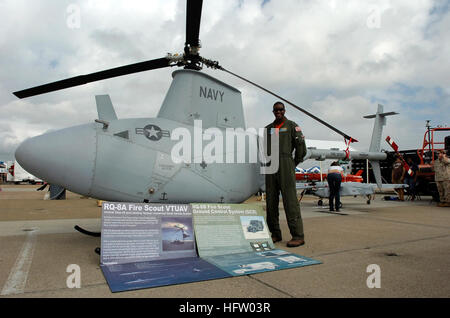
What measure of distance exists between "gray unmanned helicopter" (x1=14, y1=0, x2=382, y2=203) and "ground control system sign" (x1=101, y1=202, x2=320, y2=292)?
1.60 feet

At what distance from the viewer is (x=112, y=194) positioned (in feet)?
13.2

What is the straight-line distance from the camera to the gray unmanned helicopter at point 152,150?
378 centimetres

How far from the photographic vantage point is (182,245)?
12.2 feet

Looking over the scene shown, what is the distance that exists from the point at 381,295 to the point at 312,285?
1.85 feet

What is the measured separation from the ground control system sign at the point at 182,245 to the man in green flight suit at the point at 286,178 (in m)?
0.48

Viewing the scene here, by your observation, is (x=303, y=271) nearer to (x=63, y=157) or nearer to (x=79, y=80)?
(x=63, y=157)

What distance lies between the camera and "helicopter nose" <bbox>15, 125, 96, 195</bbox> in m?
3.72

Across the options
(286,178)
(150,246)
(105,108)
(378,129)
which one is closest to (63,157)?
(105,108)

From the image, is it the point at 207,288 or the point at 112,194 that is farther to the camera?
the point at 112,194

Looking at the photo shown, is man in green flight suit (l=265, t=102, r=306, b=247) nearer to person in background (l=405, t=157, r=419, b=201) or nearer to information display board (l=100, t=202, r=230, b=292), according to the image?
information display board (l=100, t=202, r=230, b=292)

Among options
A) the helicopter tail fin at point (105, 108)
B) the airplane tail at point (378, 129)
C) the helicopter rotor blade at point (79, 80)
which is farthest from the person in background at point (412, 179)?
the helicopter tail fin at point (105, 108)
